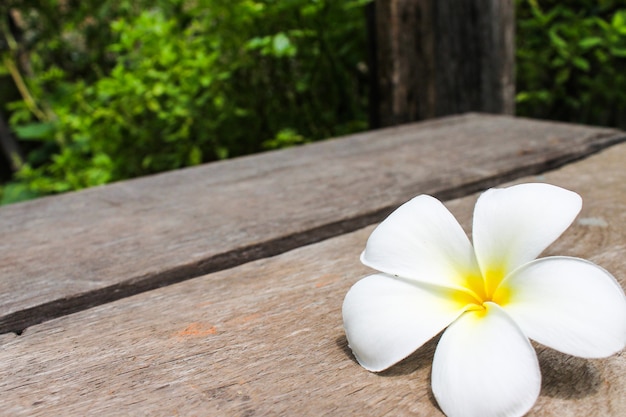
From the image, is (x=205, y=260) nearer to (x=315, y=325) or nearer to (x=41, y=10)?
(x=315, y=325)

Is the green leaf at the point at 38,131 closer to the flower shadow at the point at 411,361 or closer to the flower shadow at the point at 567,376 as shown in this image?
the flower shadow at the point at 411,361

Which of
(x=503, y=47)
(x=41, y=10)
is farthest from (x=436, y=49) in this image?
(x=41, y=10)

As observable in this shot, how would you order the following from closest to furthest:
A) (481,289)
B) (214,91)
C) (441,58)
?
(481,289) → (441,58) → (214,91)

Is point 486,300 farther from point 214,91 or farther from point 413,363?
point 214,91

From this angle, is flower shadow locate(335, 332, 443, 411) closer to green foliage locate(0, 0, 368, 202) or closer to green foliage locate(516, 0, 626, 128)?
Answer: green foliage locate(0, 0, 368, 202)

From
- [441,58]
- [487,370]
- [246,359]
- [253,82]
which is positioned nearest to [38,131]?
[253,82]
